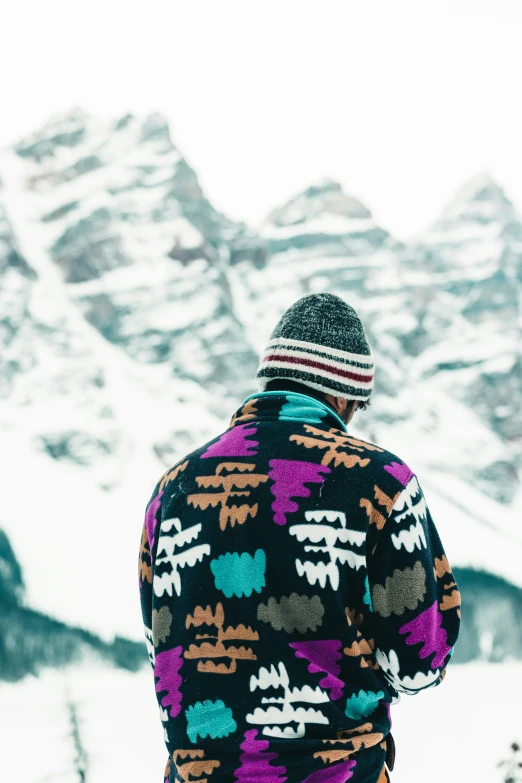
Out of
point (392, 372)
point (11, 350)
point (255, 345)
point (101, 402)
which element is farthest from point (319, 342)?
point (392, 372)

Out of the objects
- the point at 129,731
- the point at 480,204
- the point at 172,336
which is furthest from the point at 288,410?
the point at 480,204

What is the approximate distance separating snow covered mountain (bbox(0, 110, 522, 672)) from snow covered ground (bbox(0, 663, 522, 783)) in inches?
79.2

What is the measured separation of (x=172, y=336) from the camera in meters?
42.5

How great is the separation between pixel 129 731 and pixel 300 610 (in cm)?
1836

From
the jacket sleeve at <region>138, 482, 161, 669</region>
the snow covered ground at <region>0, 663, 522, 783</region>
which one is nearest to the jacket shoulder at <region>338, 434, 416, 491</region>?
the jacket sleeve at <region>138, 482, 161, 669</region>

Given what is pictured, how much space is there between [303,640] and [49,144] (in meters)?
56.4

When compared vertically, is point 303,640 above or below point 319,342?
below

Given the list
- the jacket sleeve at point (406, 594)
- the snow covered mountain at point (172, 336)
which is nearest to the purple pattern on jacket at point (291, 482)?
the jacket sleeve at point (406, 594)

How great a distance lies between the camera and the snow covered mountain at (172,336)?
26.2 metres

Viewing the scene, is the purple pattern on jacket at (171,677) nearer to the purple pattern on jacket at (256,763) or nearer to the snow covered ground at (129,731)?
the purple pattern on jacket at (256,763)

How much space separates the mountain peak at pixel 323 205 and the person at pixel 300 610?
192 feet

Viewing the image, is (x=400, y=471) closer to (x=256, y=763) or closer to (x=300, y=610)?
(x=300, y=610)

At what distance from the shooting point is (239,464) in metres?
1.16

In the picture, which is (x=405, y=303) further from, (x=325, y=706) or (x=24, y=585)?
(x=325, y=706)
